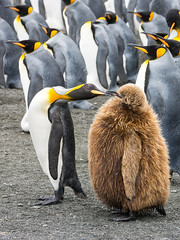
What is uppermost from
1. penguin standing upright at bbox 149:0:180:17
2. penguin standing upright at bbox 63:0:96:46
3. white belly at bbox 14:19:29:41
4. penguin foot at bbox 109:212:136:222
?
penguin foot at bbox 109:212:136:222

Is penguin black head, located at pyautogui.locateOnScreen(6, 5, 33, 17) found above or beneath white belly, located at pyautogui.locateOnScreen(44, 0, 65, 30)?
above

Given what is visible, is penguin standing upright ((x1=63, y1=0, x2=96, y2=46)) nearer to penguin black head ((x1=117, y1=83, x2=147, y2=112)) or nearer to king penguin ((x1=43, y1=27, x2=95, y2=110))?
king penguin ((x1=43, y1=27, x2=95, y2=110))

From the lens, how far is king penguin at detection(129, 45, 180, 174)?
480 centimetres

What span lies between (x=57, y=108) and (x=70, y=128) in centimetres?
17

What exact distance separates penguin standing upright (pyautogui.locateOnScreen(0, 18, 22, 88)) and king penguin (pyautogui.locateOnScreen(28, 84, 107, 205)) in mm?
5155

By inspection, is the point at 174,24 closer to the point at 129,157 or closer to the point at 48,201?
the point at 48,201

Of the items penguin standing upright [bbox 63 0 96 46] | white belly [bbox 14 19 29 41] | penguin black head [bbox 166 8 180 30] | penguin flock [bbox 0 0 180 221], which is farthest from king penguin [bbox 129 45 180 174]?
penguin standing upright [bbox 63 0 96 46]

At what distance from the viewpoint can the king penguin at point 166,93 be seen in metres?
4.80

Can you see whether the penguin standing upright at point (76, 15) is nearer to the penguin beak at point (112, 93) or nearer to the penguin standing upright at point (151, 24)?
the penguin standing upright at point (151, 24)

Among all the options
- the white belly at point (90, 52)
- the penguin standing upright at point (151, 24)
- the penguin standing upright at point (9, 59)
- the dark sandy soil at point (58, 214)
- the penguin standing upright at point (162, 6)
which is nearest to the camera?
the dark sandy soil at point (58, 214)

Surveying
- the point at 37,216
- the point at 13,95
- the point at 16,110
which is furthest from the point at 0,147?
the point at 13,95

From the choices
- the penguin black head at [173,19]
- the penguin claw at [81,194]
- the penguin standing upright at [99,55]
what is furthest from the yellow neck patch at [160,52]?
the penguin standing upright at [99,55]

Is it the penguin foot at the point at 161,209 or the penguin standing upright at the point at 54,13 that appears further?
the penguin standing upright at the point at 54,13

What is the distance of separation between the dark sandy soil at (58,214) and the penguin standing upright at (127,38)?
4.49 meters
